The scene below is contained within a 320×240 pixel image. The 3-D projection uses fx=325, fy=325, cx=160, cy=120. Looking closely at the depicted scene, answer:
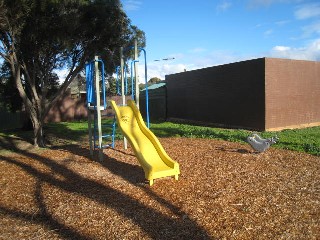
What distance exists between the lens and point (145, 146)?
7.09 m

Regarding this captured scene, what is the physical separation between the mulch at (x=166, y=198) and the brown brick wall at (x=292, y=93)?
6.58m

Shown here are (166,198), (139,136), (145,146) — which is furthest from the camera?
(139,136)

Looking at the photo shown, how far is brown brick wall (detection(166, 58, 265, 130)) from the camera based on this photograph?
1508 cm

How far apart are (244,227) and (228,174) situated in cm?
259

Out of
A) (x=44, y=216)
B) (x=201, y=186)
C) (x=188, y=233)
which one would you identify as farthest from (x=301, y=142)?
→ (x=44, y=216)

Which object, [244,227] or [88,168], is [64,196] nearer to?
[88,168]

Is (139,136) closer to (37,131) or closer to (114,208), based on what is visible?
(114,208)

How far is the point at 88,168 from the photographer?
763 cm

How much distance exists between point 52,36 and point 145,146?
19.6 ft

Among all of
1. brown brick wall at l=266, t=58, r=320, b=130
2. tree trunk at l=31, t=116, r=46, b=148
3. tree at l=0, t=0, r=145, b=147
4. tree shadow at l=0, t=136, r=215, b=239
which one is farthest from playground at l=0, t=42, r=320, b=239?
Result: brown brick wall at l=266, t=58, r=320, b=130

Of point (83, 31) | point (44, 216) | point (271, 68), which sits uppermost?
point (83, 31)

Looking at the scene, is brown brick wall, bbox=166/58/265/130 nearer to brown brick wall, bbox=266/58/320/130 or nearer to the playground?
brown brick wall, bbox=266/58/320/130

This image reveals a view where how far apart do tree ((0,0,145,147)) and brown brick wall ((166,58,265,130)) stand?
5.71 m

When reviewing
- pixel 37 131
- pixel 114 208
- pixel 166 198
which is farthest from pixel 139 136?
pixel 37 131
